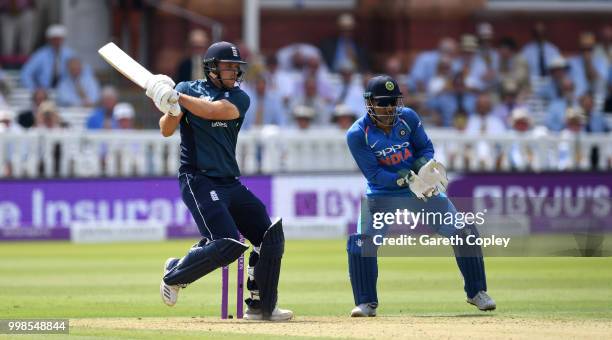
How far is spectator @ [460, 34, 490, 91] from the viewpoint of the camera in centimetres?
2255

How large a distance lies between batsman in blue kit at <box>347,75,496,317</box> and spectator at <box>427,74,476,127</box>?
11.3 m

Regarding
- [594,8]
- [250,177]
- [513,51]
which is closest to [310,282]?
[250,177]

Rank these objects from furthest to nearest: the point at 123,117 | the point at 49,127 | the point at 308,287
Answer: the point at 123,117
the point at 49,127
the point at 308,287

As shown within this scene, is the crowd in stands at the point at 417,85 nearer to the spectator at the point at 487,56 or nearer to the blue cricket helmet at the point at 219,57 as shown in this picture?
the spectator at the point at 487,56

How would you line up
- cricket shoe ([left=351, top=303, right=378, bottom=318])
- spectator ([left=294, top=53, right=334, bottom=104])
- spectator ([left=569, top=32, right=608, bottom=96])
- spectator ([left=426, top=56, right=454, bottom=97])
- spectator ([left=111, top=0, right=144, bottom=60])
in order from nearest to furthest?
cricket shoe ([left=351, top=303, right=378, bottom=318]) < spectator ([left=294, top=53, right=334, bottom=104]) < spectator ([left=426, top=56, right=454, bottom=97]) < spectator ([left=569, top=32, right=608, bottom=96]) < spectator ([left=111, top=0, right=144, bottom=60])

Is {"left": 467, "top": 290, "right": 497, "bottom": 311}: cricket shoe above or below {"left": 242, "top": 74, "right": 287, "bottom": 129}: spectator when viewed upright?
below

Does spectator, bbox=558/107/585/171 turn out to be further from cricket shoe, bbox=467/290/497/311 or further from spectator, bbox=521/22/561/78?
cricket shoe, bbox=467/290/497/311

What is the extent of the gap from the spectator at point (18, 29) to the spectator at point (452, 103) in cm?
732

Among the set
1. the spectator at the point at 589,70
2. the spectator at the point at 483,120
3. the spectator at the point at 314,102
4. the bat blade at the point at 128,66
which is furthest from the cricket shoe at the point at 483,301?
the spectator at the point at 589,70

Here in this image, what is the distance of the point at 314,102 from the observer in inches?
869

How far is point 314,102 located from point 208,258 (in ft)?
39.9

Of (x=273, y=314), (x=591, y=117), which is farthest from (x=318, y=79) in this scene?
(x=273, y=314)

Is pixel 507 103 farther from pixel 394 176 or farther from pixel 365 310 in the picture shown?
pixel 365 310

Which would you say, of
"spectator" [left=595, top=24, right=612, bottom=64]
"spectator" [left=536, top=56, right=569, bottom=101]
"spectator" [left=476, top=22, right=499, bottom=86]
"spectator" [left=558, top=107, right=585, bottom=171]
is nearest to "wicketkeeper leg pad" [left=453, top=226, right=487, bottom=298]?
"spectator" [left=558, top=107, right=585, bottom=171]
